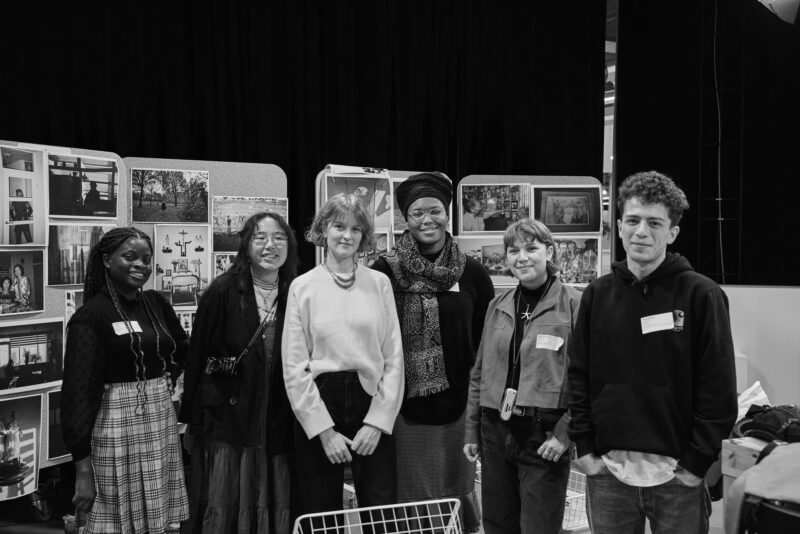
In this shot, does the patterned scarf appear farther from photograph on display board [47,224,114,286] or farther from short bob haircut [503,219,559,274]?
photograph on display board [47,224,114,286]

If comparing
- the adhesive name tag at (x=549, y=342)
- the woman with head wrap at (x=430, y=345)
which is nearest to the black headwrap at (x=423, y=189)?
the woman with head wrap at (x=430, y=345)

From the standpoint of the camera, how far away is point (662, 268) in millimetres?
1852

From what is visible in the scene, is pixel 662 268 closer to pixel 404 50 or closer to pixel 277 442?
pixel 277 442

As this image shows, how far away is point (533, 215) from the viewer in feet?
12.6

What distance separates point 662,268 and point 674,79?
12.6ft

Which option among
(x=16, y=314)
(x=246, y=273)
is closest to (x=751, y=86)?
(x=246, y=273)

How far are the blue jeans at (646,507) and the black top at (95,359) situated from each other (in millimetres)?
1536

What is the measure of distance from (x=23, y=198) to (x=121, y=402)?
0.95 m

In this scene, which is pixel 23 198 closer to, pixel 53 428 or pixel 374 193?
pixel 53 428

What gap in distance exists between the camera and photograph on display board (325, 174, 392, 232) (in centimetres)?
339

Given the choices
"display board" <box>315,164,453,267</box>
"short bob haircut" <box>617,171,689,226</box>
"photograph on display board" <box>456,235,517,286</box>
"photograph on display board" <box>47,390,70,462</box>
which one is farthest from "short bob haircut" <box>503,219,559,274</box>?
"photograph on display board" <box>47,390,70,462</box>

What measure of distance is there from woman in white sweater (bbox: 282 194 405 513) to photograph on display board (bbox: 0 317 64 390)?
44.5 inches

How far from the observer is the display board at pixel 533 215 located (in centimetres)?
383

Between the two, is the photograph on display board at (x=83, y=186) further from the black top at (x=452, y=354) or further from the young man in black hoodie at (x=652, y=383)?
the young man in black hoodie at (x=652, y=383)
